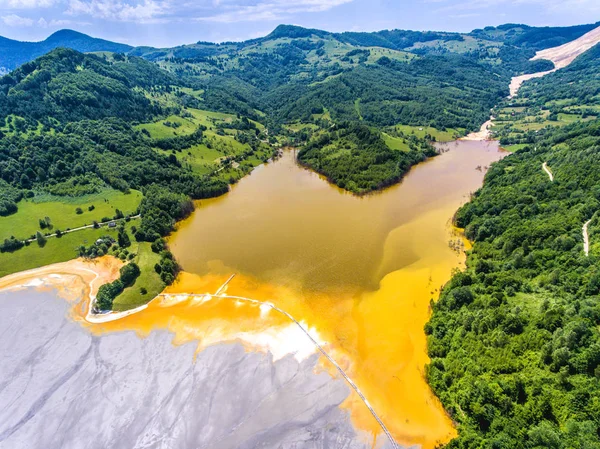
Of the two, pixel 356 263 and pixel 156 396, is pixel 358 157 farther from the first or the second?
pixel 156 396

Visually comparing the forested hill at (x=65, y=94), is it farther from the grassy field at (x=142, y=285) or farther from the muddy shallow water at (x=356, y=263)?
the grassy field at (x=142, y=285)

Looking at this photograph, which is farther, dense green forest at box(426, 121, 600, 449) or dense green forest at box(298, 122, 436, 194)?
dense green forest at box(298, 122, 436, 194)

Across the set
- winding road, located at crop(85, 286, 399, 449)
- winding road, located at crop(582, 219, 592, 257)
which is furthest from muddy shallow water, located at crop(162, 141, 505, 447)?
winding road, located at crop(582, 219, 592, 257)

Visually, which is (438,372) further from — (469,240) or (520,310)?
(469,240)

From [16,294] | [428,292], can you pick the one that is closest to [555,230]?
[428,292]

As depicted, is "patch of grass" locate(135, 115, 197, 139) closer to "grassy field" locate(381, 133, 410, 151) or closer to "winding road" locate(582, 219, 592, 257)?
"grassy field" locate(381, 133, 410, 151)

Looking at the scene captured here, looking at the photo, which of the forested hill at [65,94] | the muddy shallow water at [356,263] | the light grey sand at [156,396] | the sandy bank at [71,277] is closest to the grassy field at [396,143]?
the muddy shallow water at [356,263]

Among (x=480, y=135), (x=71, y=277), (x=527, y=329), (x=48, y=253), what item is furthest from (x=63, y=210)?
(x=480, y=135)
